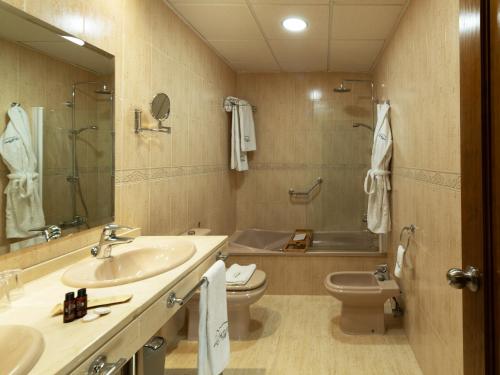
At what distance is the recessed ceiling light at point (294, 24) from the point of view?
9.12 ft

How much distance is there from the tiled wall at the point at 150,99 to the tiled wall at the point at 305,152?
882 millimetres

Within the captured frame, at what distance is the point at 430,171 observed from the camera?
201 centimetres

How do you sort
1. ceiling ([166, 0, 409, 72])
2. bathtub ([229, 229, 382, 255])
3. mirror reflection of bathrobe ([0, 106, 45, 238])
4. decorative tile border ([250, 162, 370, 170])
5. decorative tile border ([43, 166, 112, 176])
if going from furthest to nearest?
1. decorative tile border ([250, 162, 370, 170])
2. bathtub ([229, 229, 382, 255])
3. ceiling ([166, 0, 409, 72])
4. decorative tile border ([43, 166, 112, 176])
5. mirror reflection of bathrobe ([0, 106, 45, 238])

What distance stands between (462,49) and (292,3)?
1770 mm

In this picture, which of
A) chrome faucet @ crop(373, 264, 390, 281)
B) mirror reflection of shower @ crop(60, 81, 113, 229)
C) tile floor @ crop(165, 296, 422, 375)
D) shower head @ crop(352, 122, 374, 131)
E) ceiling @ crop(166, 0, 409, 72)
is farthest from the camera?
shower head @ crop(352, 122, 374, 131)

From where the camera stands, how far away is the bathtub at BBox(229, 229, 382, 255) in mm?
3694

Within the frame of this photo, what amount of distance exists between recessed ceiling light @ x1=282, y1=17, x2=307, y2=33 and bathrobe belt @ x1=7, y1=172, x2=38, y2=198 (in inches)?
86.8

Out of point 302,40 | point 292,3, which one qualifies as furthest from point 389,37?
point 292,3

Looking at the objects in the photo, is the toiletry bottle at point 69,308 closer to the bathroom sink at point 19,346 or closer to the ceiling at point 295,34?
the bathroom sink at point 19,346

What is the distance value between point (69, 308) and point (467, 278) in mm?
1044

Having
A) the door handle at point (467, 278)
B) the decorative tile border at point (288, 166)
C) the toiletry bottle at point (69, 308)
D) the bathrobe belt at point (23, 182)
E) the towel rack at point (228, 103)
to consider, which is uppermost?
the towel rack at point (228, 103)

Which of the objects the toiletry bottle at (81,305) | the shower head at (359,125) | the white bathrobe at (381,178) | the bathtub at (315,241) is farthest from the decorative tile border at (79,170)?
the shower head at (359,125)

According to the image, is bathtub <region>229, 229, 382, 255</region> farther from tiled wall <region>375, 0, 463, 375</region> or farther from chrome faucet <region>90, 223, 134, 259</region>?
chrome faucet <region>90, 223, 134, 259</region>

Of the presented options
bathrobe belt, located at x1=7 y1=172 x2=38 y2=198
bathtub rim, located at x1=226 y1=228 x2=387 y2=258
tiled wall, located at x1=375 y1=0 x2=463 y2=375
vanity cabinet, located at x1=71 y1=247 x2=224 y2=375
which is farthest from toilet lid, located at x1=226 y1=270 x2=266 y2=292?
bathrobe belt, located at x1=7 y1=172 x2=38 y2=198
